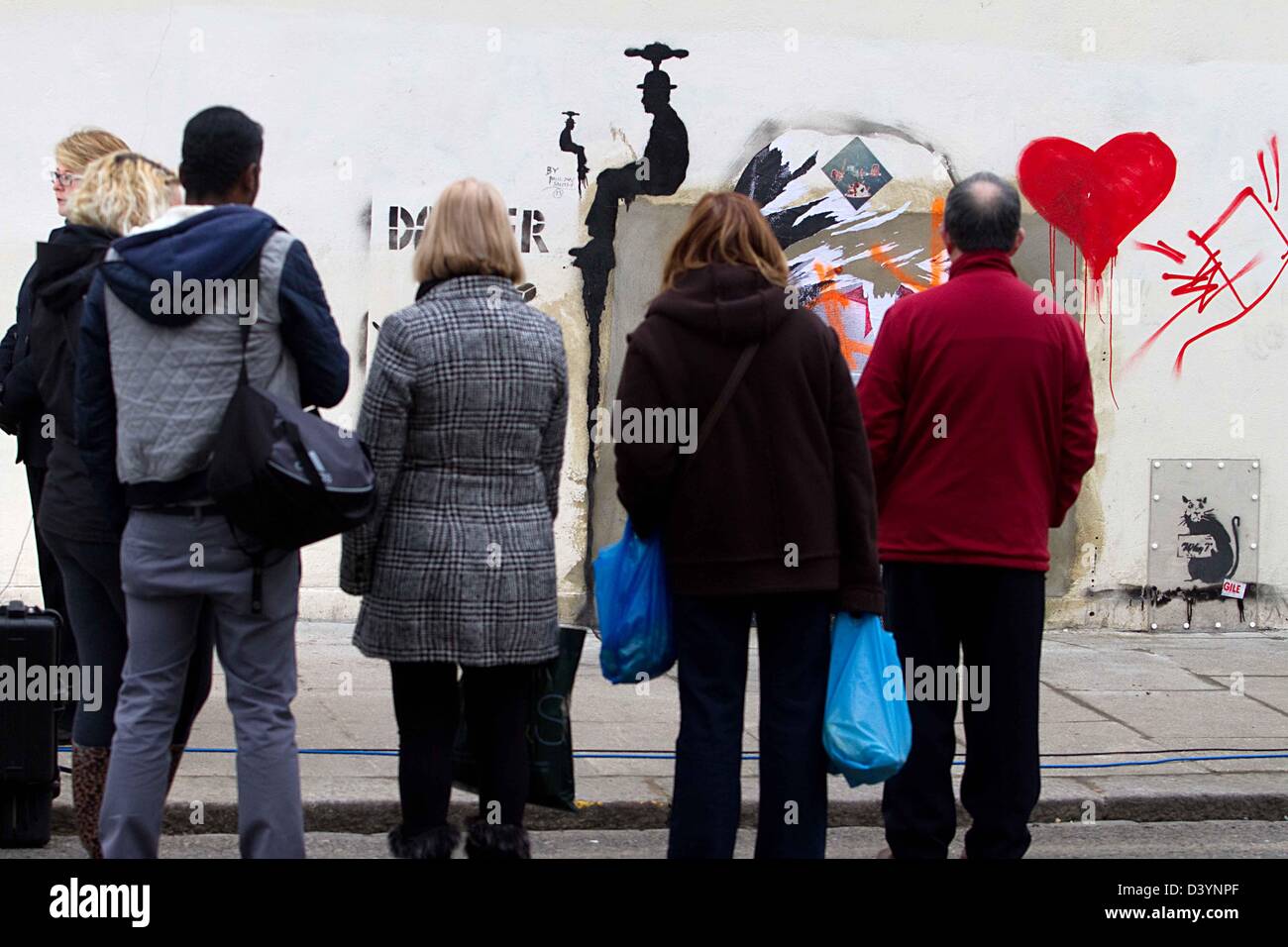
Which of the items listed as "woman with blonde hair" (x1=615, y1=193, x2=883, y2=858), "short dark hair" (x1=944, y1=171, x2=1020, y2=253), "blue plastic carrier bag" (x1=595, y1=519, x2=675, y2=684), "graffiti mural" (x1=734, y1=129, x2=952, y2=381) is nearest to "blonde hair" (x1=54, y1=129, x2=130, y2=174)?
"woman with blonde hair" (x1=615, y1=193, x2=883, y2=858)

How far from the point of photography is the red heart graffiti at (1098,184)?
8680 mm

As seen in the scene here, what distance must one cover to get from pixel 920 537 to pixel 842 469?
1.45 feet

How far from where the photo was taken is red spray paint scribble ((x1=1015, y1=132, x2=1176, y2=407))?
8680 mm

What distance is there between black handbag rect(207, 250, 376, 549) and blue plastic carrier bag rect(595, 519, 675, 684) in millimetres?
703

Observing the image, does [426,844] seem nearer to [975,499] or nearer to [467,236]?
[467,236]

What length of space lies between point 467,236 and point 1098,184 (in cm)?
537

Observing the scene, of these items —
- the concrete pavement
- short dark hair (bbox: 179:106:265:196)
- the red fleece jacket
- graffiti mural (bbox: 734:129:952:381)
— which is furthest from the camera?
graffiti mural (bbox: 734:129:952:381)

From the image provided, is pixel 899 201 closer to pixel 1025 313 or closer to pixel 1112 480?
pixel 1112 480

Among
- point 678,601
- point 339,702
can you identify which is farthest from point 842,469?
point 339,702

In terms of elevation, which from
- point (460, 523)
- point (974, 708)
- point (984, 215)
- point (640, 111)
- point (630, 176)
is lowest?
point (974, 708)

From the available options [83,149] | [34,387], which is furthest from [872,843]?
[83,149]

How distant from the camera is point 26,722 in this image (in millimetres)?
4844
